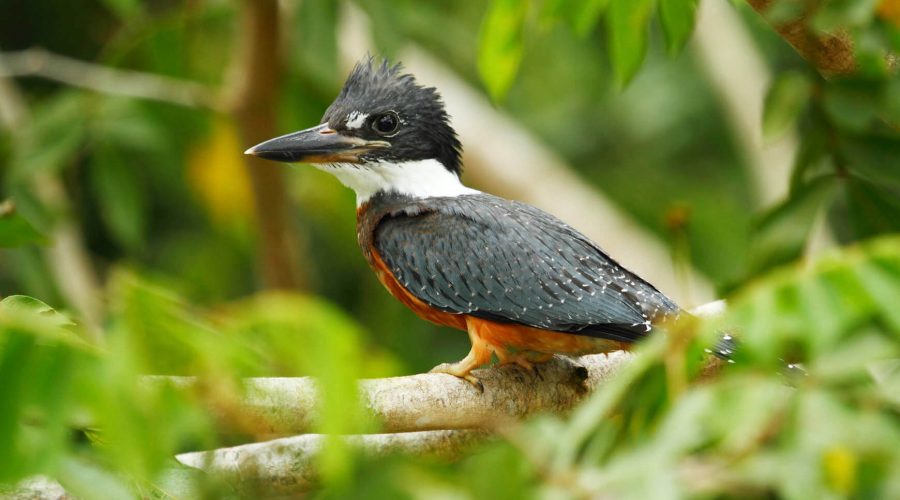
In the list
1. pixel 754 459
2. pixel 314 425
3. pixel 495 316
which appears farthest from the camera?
pixel 495 316

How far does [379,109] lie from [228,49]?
395cm

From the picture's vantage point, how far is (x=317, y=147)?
4207mm

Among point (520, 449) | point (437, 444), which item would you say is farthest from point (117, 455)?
point (437, 444)

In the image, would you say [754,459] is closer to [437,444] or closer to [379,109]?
[437,444]

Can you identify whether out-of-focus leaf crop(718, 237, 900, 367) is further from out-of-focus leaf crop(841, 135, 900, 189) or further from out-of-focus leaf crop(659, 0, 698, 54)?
out-of-focus leaf crop(841, 135, 900, 189)

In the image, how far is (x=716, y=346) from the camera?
11.8ft

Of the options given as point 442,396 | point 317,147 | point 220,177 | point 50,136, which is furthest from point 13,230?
point 220,177

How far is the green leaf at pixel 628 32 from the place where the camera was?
3.65m

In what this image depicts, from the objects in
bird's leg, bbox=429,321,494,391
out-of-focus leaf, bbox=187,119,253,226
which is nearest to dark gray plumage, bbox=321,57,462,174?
bird's leg, bbox=429,321,494,391

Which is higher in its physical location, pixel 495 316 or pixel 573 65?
pixel 573 65

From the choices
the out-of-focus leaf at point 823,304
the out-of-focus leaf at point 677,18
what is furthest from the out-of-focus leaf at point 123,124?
the out-of-focus leaf at point 823,304

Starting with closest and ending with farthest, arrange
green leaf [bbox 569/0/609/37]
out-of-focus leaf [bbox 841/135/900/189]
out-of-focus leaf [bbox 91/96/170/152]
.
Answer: green leaf [bbox 569/0/609/37] < out-of-focus leaf [bbox 841/135/900/189] < out-of-focus leaf [bbox 91/96/170/152]

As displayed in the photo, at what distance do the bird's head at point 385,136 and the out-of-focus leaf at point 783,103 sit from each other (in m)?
1.17

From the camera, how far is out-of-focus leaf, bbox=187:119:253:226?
7.41 metres
